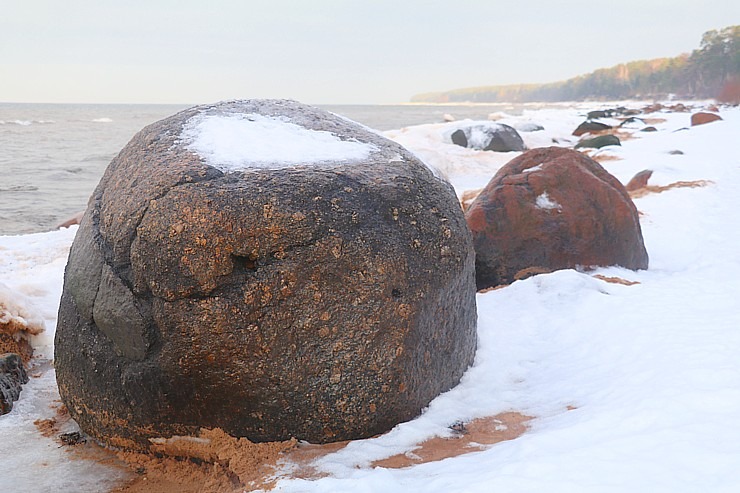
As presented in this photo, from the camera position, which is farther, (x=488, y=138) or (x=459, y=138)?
(x=459, y=138)

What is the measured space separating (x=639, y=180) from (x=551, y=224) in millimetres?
5288

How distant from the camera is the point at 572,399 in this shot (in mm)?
3344

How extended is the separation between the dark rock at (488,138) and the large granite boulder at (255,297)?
15684 mm

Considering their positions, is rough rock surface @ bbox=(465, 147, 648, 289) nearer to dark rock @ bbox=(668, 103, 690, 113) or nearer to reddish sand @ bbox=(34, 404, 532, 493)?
reddish sand @ bbox=(34, 404, 532, 493)

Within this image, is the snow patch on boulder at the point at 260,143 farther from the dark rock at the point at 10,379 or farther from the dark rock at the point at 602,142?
the dark rock at the point at 602,142

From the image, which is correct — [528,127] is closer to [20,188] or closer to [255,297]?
[20,188]

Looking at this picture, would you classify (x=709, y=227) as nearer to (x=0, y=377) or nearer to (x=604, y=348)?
(x=604, y=348)

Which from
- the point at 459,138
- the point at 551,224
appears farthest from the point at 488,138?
the point at 551,224

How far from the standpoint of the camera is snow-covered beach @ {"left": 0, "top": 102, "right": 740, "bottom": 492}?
2328mm

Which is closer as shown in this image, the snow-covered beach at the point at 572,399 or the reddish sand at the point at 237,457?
the snow-covered beach at the point at 572,399

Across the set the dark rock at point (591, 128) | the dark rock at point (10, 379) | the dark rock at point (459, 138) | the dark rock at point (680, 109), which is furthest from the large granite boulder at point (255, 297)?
the dark rock at point (680, 109)

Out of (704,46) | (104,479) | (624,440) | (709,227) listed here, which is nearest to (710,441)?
(624,440)

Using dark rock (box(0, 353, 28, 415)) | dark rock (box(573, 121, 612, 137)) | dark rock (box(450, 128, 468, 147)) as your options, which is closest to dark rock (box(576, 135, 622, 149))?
dark rock (box(450, 128, 468, 147))

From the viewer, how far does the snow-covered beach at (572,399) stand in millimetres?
2328
